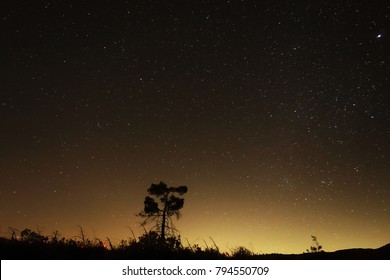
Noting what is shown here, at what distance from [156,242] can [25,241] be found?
2.02m

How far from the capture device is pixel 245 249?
834 cm
